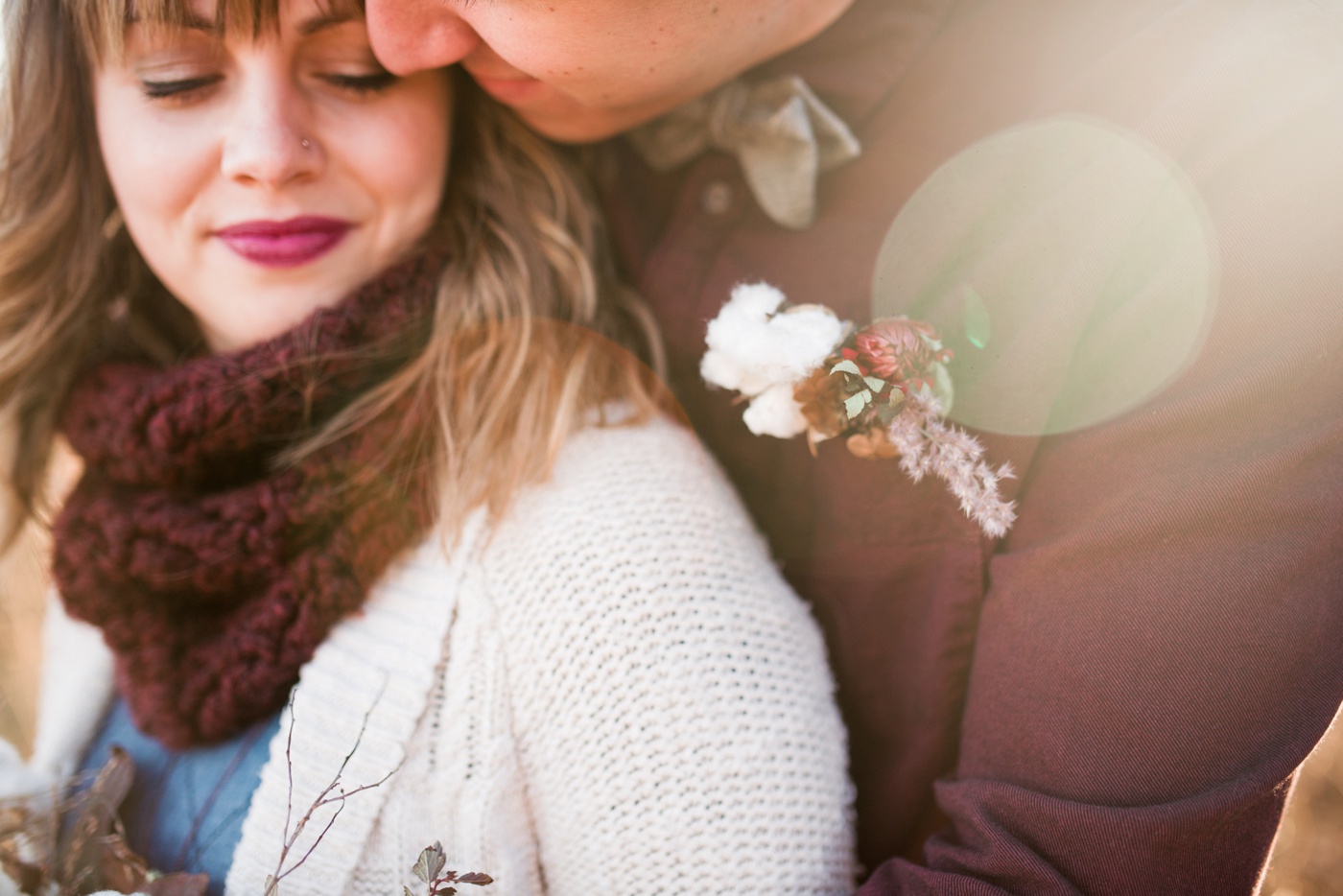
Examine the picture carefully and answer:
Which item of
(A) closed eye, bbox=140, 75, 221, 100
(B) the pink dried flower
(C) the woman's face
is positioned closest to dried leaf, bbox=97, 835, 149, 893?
(C) the woman's face

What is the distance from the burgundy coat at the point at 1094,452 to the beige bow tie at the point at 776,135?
5cm

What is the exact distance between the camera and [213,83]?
1271 millimetres

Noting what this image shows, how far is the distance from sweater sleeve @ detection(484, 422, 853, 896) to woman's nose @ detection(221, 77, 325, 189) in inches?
24.9

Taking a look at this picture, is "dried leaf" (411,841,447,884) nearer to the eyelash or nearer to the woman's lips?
the woman's lips

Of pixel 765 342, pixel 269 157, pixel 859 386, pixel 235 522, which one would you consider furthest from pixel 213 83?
pixel 859 386

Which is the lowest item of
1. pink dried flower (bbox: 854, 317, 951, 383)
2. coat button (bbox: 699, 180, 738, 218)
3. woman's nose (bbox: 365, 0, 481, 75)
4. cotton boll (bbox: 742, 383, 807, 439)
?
cotton boll (bbox: 742, 383, 807, 439)

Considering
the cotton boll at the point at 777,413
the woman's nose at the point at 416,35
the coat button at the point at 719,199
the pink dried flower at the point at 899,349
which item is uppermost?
the woman's nose at the point at 416,35

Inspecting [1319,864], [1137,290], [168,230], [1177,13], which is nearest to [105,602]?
[168,230]

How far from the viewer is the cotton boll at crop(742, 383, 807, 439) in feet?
3.71

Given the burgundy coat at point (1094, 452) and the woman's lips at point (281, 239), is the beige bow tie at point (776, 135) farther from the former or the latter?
the woman's lips at point (281, 239)

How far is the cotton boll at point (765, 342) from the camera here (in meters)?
1.09

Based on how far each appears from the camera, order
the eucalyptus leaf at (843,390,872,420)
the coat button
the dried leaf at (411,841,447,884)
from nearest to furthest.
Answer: the dried leaf at (411,841,447,884), the eucalyptus leaf at (843,390,872,420), the coat button

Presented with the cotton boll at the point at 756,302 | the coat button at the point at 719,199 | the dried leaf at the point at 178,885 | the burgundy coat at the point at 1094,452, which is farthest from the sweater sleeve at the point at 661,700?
the coat button at the point at 719,199

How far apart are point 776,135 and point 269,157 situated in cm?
79
